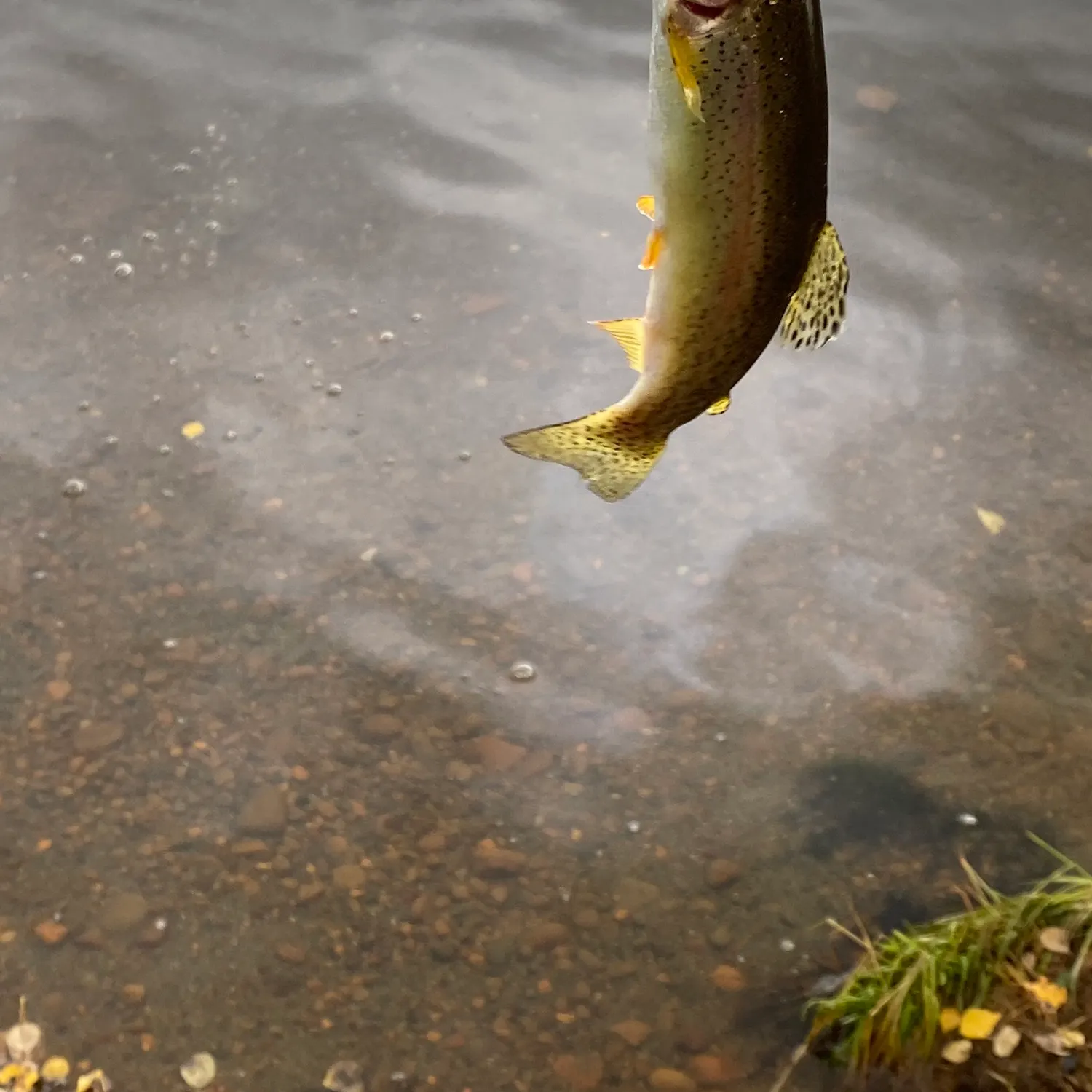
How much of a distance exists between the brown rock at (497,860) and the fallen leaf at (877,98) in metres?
2.28

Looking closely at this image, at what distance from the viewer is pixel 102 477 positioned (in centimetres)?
220

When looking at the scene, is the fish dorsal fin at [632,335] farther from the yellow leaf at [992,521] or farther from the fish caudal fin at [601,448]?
the yellow leaf at [992,521]

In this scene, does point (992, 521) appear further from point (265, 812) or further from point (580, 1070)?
point (265, 812)

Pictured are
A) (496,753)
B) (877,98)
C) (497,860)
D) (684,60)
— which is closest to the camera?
(684,60)

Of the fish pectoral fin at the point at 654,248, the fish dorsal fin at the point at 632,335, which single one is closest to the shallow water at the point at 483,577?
the fish dorsal fin at the point at 632,335

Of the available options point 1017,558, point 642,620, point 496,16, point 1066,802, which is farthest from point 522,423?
point 496,16

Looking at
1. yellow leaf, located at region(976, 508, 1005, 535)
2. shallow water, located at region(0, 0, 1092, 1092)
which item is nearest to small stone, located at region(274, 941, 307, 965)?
shallow water, located at region(0, 0, 1092, 1092)

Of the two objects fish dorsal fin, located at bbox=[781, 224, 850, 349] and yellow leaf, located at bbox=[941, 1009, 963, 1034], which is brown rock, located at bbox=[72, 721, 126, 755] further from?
fish dorsal fin, located at bbox=[781, 224, 850, 349]

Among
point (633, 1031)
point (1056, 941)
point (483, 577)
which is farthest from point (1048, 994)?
point (483, 577)

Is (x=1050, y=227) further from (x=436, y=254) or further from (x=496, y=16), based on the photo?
(x=496, y=16)

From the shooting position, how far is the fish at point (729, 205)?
71 centimetres

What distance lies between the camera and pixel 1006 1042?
1.41 meters

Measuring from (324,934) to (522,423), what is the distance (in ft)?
3.57

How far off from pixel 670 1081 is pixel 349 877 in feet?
1.77
